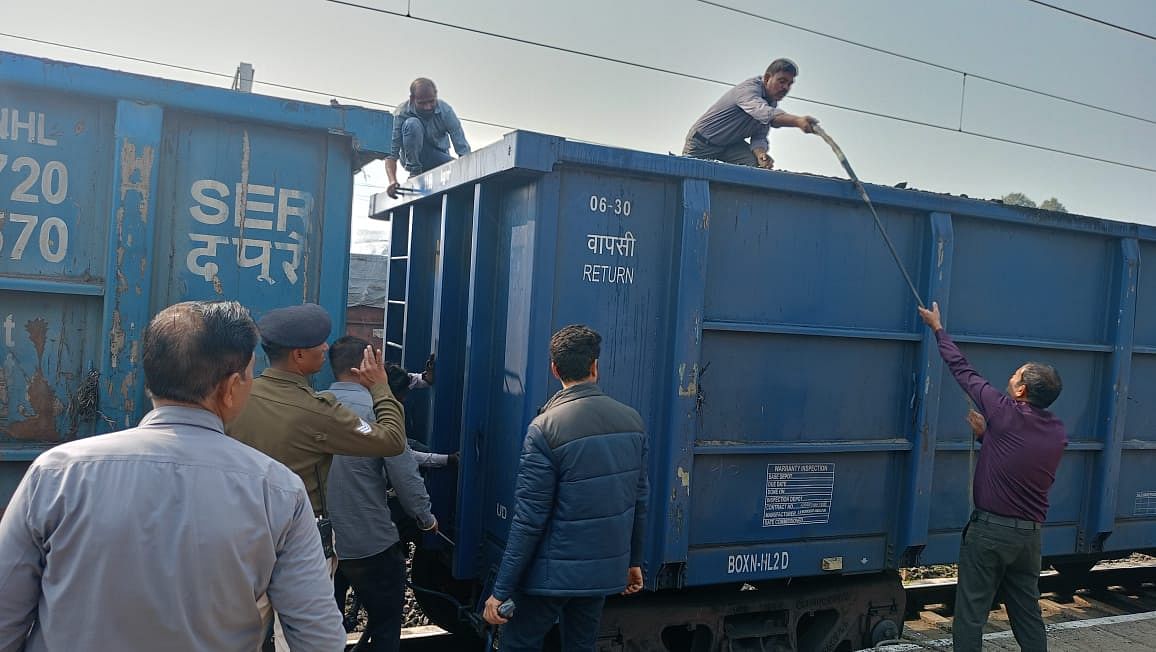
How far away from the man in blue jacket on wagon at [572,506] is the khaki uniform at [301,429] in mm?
607

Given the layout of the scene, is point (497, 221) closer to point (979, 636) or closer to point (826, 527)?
point (826, 527)

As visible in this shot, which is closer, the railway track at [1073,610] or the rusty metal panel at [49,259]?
the rusty metal panel at [49,259]

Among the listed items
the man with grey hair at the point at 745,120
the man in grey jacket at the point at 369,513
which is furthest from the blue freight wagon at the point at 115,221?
the man with grey hair at the point at 745,120

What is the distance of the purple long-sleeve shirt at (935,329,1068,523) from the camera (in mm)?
4043

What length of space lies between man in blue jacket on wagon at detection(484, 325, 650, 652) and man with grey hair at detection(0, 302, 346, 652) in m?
1.35

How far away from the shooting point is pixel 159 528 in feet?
5.29

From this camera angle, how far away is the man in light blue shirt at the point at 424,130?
523 centimetres

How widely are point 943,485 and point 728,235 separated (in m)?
1.95

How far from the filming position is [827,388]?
4.18 m

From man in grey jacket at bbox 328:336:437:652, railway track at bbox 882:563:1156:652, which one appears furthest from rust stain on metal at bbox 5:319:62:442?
railway track at bbox 882:563:1156:652

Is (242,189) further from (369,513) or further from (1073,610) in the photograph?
(1073,610)

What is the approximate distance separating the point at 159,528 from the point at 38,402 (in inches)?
66.3

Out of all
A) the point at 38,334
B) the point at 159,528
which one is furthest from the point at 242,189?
the point at 159,528

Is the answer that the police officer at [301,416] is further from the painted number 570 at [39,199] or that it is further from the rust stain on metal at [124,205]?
the painted number 570 at [39,199]
